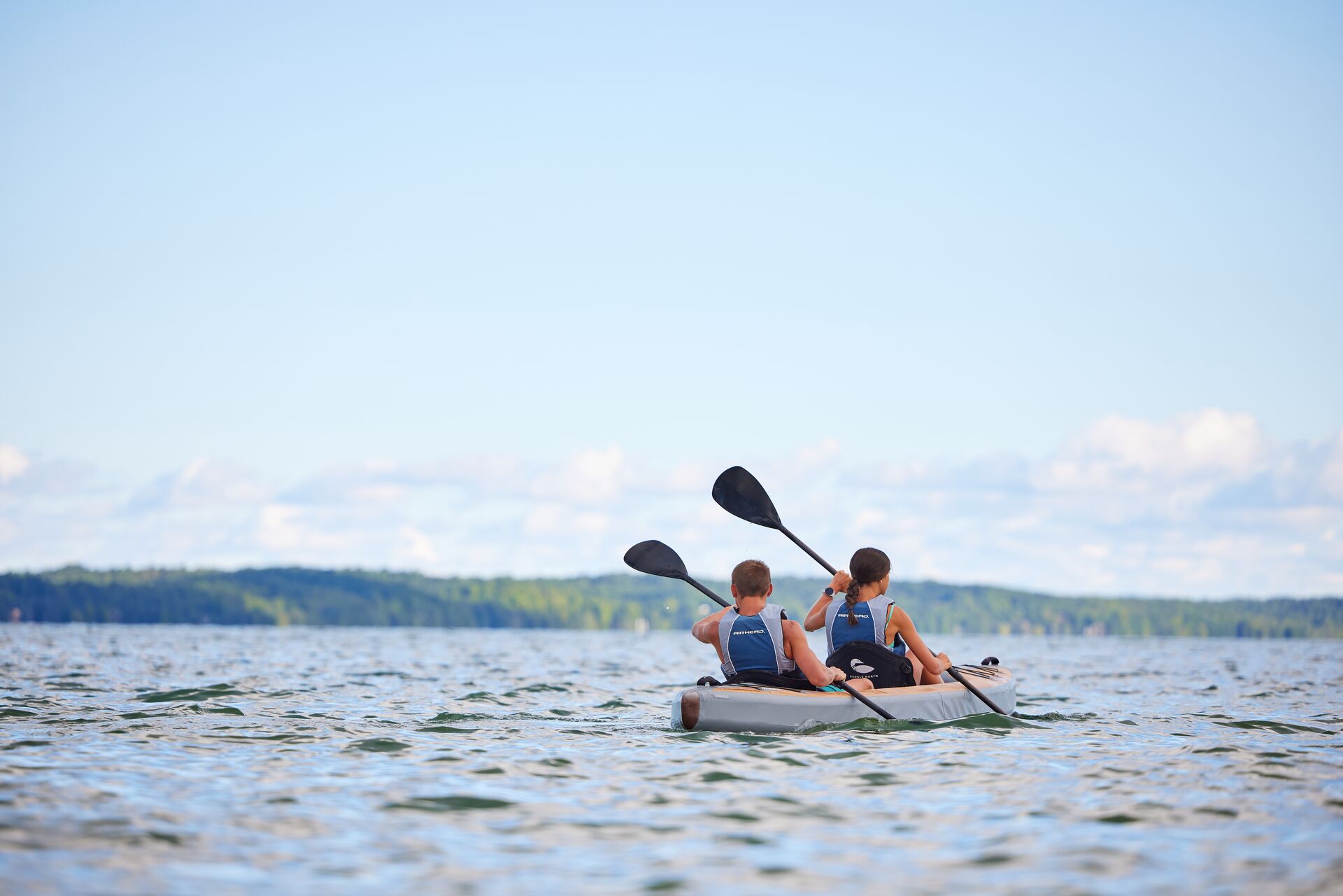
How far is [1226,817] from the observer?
8.45m

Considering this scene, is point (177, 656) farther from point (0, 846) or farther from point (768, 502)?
point (0, 846)

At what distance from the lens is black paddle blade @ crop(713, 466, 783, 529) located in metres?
16.6

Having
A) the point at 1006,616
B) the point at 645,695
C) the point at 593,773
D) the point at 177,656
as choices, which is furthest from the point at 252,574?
the point at 593,773

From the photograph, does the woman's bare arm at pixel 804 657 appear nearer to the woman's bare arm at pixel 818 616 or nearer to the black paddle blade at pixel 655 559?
the woman's bare arm at pixel 818 616

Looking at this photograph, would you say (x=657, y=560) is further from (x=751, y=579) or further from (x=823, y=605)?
(x=751, y=579)

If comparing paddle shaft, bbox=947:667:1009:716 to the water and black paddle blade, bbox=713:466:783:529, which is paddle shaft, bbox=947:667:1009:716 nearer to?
the water

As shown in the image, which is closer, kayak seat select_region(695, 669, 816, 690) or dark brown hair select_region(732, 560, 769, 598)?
dark brown hair select_region(732, 560, 769, 598)

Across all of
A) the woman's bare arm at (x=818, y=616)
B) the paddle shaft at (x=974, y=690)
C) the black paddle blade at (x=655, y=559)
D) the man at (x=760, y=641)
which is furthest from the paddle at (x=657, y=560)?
the paddle shaft at (x=974, y=690)

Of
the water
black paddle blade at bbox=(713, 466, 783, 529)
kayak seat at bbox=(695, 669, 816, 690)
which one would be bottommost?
the water

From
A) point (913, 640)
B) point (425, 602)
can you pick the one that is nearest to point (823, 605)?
point (913, 640)

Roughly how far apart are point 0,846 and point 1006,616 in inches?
5683

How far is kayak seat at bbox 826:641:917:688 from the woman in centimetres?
8

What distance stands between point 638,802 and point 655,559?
6.38 m

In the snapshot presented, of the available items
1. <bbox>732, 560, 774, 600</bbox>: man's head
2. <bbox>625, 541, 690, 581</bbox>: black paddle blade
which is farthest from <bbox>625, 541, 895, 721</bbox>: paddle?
<bbox>732, 560, 774, 600</bbox>: man's head
